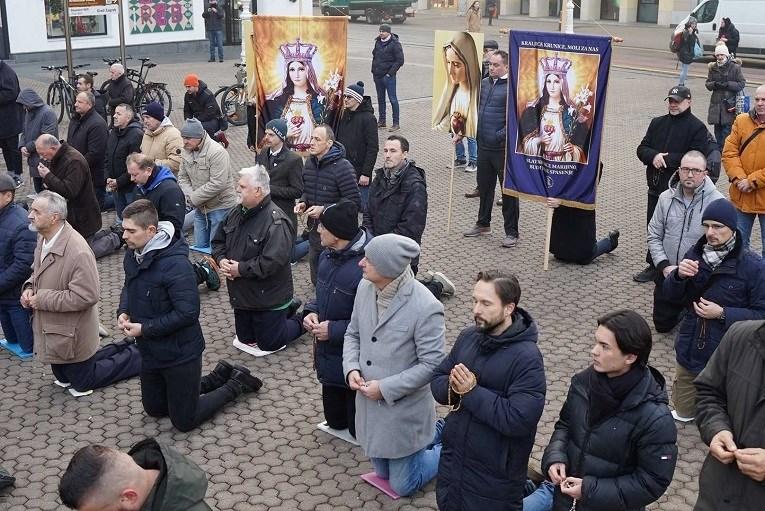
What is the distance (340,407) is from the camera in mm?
6754

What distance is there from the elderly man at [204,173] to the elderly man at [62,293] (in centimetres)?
305

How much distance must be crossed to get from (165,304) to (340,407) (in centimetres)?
143

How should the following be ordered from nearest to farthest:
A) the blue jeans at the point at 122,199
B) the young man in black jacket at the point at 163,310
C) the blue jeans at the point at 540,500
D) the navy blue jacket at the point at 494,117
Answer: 1. the blue jeans at the point at 540,500
2. the young man in black jacket at the point at 163,310
3. the navy blue jacket at the point at 494,117
4. the blue jeans at the point at 122,199

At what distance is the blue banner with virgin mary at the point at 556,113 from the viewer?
984 centimetres

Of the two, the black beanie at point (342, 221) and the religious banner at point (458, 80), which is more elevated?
the religious banner at point (458, 80)

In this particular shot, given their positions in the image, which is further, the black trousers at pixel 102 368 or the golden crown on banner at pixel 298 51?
the golden crown on banner at pixel 298 51

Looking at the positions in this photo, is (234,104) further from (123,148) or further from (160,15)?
(160,15)

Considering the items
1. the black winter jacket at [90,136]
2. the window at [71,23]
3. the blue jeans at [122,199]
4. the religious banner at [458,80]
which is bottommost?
the blue jeans at [122,199]

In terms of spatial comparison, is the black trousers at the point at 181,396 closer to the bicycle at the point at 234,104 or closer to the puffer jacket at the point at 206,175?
the puffer jacket at the point at 206,175

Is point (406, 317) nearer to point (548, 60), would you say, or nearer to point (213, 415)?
point (213, 415)

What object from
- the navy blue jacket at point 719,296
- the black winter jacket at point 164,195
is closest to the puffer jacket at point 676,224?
the navy blue jacket at point 719,296

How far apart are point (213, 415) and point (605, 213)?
734 cm

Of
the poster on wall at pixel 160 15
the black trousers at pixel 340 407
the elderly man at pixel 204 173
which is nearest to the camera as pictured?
the black trousers at pixel 340 407

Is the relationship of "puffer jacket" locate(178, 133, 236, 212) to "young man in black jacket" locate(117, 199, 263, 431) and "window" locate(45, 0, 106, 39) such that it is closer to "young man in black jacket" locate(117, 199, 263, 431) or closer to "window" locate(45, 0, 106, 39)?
"young man in black jacket" locate(117, 199, 263, 431)
